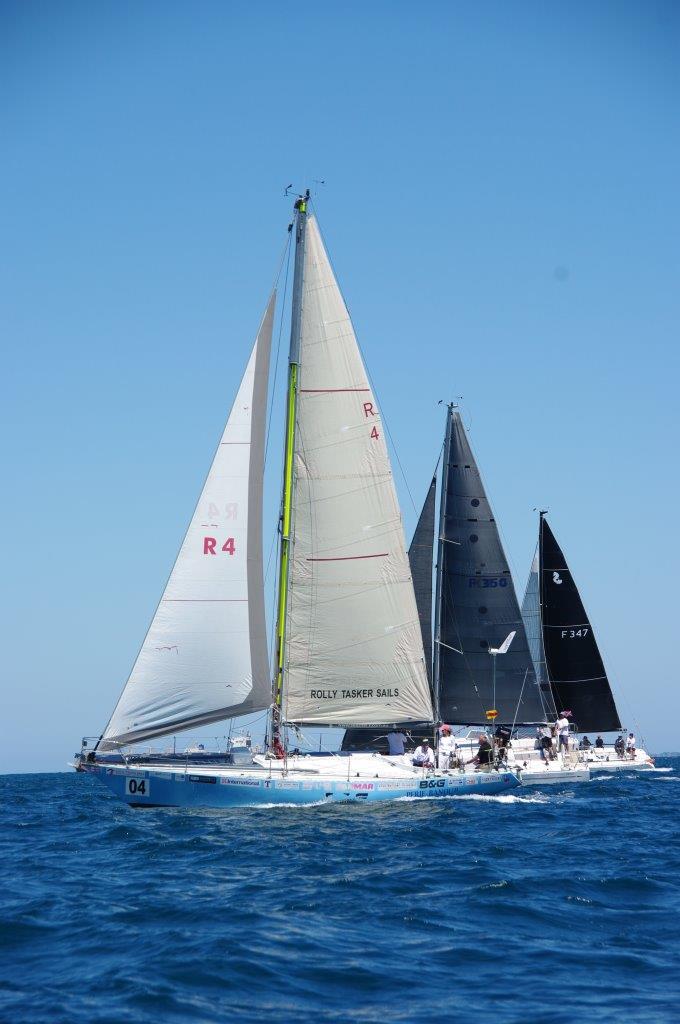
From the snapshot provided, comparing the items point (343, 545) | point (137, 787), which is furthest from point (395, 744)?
point (137, 787)

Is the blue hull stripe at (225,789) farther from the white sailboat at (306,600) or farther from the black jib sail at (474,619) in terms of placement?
the black jib sail at (474,619)

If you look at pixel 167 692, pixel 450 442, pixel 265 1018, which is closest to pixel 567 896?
pixel 265 1018

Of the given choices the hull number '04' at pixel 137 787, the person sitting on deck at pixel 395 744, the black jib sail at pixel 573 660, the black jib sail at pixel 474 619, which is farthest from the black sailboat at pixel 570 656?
the hull number '04' at pixel 137 787

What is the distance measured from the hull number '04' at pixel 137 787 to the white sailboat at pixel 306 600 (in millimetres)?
365

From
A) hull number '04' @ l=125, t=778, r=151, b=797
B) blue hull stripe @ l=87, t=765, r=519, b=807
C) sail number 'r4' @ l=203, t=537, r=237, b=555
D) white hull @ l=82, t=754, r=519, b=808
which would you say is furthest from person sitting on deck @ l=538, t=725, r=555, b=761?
hull number '04' @ l=125, t=778, r=151, b=797

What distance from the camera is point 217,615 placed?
94.0 ft

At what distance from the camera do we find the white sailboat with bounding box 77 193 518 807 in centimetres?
2798

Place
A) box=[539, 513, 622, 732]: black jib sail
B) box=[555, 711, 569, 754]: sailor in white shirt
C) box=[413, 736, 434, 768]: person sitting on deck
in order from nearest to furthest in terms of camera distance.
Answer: box=[413, 736, 434, 768]: person sitting on deck
box=[555, 711, 569, 754]: sailor in white shirt
box=[539, 513, 622, 732]: black jib sail

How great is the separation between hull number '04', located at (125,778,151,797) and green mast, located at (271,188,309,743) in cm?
445

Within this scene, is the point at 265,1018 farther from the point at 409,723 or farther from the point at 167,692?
the point at 409,723

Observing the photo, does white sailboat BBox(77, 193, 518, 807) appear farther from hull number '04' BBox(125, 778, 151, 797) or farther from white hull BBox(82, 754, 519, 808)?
hull number '04' BBox(125, 778, 151, 797)

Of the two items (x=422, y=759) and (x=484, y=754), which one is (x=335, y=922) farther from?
(x=484, y=754)

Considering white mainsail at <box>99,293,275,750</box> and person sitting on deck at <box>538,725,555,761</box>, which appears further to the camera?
person sitting on deck at <box>538,725,555,761</box>

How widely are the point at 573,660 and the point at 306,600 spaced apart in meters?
28.8
